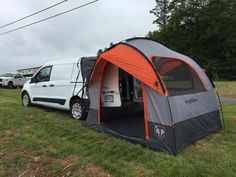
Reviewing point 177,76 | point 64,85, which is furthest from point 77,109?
point 177,76

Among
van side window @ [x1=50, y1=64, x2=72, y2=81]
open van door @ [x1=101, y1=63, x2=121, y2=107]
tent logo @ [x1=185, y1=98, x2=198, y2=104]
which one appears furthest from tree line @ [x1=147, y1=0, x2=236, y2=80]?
tent logo @ [x1=185, y1=98, x2=198, y2=104]

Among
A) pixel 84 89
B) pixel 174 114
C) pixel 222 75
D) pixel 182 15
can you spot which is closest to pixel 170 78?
pixel 174 114

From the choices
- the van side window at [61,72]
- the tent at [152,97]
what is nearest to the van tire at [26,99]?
the van side window at [61,72]

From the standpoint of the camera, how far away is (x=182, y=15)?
34.1 meters

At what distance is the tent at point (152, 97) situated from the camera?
429 centimetres

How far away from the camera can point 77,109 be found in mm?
6883

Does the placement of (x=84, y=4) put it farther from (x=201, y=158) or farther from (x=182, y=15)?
(x=182, y=15)

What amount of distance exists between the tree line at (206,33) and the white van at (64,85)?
83.1 ft

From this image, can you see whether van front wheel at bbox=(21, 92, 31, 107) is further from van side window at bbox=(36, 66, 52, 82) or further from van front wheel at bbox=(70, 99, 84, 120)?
van front wheel at bbox=(70, 99, 84, 120)

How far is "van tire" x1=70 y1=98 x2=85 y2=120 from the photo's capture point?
6734mm

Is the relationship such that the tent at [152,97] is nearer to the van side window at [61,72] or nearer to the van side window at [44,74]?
the van side window at [61,72]

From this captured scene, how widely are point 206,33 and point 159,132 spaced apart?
31353mm

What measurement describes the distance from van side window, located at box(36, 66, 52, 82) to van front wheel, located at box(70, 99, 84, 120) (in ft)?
5.59

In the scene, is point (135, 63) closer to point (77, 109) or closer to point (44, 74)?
point (77, 109)
